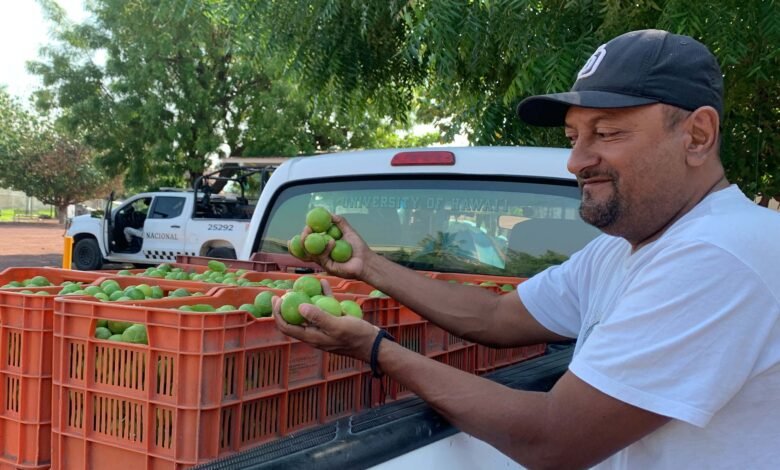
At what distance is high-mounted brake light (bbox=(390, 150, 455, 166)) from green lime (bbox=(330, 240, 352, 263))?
1.14 m

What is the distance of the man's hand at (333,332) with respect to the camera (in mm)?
1965

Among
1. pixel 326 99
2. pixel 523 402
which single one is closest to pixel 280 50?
pixel 326 99

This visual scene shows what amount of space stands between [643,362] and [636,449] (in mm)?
300

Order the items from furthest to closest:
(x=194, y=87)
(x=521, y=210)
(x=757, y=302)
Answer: (x=194, y=87) → (x=521, y=210) → (x=757, y=302)

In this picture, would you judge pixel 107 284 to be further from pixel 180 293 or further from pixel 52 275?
pixel 52 275

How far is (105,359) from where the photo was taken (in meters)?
2.01

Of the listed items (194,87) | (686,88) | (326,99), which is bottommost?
(686,88)

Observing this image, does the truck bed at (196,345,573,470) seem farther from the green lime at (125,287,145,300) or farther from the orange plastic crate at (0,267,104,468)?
the green lime at (125,287,145,300)

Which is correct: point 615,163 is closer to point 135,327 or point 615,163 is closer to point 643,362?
point 643,362

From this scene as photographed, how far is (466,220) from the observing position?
3842mm

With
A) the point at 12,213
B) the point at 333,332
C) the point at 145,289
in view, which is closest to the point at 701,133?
the point at 333,332

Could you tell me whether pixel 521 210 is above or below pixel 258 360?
above

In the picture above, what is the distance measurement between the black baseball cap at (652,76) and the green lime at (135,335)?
1.37 metres

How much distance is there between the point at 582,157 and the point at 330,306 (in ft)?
2.78
